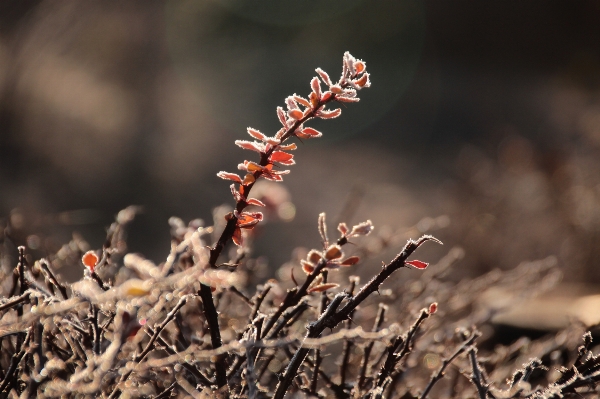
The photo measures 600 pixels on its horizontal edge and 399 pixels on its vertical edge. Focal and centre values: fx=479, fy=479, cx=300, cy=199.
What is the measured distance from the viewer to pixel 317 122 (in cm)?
1062

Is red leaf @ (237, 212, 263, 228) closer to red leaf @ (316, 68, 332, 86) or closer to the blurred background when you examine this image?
red leaf @ (316, 68, 332, 86)

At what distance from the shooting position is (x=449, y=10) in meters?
14.1

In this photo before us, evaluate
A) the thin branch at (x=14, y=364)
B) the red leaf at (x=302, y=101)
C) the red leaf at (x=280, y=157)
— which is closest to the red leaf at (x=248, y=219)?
the red leaf at (x=280, y=157)

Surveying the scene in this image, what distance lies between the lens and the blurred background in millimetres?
3877

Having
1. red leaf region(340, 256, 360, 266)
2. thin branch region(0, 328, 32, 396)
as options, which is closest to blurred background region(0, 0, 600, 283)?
thin branch region(0, 328, 32, 396)

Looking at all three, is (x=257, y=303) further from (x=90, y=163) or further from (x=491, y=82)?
(x=491, y=82)

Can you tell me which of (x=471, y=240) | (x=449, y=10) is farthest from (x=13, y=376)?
(x=449, y=10)

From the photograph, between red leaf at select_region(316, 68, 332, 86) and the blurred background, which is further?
the blurred background

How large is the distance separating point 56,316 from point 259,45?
1324 centimetres

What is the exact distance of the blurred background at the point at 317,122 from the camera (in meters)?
3.88

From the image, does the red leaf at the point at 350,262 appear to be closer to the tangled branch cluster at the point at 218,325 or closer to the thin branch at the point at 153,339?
the tangled branch cluster at the point at 218,325

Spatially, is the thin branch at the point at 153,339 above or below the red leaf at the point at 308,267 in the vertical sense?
below

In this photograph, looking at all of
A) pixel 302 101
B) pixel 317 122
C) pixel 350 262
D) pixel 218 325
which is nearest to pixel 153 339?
pixel 218 325

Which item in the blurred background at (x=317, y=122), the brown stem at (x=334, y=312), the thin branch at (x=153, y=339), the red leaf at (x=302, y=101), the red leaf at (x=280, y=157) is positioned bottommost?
the thin branch at (x=153, y=339)
